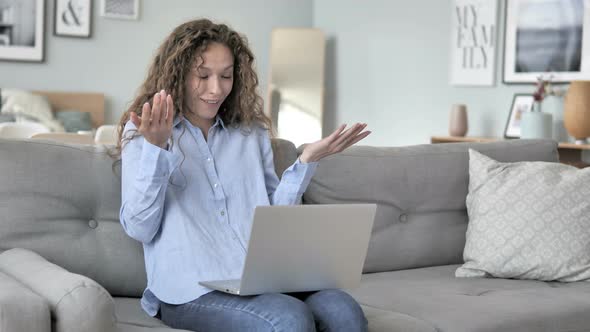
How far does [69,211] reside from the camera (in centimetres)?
228

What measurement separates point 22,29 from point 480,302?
19.1 ft

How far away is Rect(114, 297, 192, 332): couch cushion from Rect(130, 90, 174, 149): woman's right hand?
0.42 metres

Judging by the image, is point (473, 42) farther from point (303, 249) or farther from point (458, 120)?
point (303, 249)

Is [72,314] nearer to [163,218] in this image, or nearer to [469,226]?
[163,218]

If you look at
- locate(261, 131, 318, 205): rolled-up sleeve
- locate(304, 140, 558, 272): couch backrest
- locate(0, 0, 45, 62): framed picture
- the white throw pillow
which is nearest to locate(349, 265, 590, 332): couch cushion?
locate(304, 140, 558, 272): couch backrest

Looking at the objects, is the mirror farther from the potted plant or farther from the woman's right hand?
the woman's right hand

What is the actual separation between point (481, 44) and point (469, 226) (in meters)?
3.71

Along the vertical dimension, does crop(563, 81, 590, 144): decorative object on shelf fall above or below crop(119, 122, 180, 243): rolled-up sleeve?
above

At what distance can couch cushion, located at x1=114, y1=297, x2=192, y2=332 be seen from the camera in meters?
1.95

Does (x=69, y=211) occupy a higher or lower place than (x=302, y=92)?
lower

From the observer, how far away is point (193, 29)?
2270 mm

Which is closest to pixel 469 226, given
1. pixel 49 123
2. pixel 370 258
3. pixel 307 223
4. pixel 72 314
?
pixel 370 258

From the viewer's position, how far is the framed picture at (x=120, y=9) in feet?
24.6

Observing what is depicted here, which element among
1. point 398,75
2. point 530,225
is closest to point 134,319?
point 530,225
